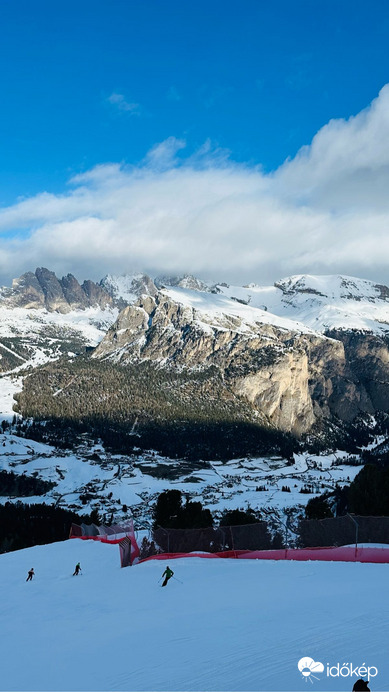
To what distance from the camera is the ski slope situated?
51.2 feet

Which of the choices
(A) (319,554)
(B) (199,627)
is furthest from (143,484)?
(B) (199,627)

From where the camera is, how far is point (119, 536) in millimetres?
53781

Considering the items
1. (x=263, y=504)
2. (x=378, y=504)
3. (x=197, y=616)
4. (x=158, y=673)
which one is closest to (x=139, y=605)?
(x=197, y=616)

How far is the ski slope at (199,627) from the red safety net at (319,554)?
0.96m

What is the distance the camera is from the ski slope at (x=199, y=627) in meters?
15.6

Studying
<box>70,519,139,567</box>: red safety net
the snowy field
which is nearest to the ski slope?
<box>70,519,139,567</box>: red safety net

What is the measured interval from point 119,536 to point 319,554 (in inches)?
1069

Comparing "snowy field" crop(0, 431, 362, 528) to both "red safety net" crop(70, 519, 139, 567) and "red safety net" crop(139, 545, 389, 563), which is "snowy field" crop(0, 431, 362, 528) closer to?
"red safety net" crop(70, 519, 139, 567)

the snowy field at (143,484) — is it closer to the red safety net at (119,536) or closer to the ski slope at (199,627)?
the red safety net at (119,536)

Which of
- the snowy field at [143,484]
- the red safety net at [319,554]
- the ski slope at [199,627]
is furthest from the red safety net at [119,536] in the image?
the snowy field at [143,484]

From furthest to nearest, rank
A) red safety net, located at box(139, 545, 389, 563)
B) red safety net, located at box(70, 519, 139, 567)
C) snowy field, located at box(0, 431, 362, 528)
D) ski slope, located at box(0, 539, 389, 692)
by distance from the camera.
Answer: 1. snowy field, located at box(0, 431, 362, 528)
2. red safety net, located at box(70, 519, 139, 567)
3. red safety net, located at box(139, 545, 389, 563)
4. ski slope, located at box(0, 539, 389, 692)

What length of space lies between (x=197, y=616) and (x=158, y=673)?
7.36m

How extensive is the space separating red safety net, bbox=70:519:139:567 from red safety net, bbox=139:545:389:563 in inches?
238

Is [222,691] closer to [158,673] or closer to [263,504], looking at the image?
[158,673]
